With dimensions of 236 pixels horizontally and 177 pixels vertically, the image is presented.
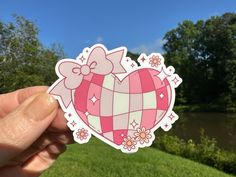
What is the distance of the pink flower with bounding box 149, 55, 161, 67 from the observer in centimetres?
193

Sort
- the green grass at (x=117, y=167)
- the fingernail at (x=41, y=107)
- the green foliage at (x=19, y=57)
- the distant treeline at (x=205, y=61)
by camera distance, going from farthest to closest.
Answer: the distant treeline at (x=205, y=61)
the green foliage at (x=19, y=57)
the green grass at (x=117, y=167)
the fingernail at (x=41, y=107)

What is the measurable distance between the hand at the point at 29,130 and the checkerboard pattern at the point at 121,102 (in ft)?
0.44

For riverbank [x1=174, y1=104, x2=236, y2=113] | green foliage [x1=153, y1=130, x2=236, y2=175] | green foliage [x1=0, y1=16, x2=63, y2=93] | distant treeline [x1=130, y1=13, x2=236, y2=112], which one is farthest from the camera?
distant treeline [x1=130, y1=13, x2=236, y2=112]

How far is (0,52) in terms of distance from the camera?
63.1 ft

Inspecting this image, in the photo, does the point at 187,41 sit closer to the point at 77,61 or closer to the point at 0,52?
the point at 0,52

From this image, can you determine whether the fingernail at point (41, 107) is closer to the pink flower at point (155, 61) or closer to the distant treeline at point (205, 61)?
the pink flower at point (155, 61)

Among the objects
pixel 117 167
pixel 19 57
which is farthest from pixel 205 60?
pixel 117 167

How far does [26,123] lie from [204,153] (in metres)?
9.21

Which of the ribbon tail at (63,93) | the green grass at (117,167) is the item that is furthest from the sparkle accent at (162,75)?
the green grass at (117,167)

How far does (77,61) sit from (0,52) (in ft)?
59.6

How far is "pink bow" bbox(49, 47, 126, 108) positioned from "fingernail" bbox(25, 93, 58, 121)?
0.10 m

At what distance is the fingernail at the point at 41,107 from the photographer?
1776 mm

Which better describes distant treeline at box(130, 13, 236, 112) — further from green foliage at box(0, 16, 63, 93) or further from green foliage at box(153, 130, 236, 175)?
green foliage at box(153, 130, 236, 175)

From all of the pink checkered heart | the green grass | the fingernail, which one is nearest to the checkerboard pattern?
the pink checkered heart
